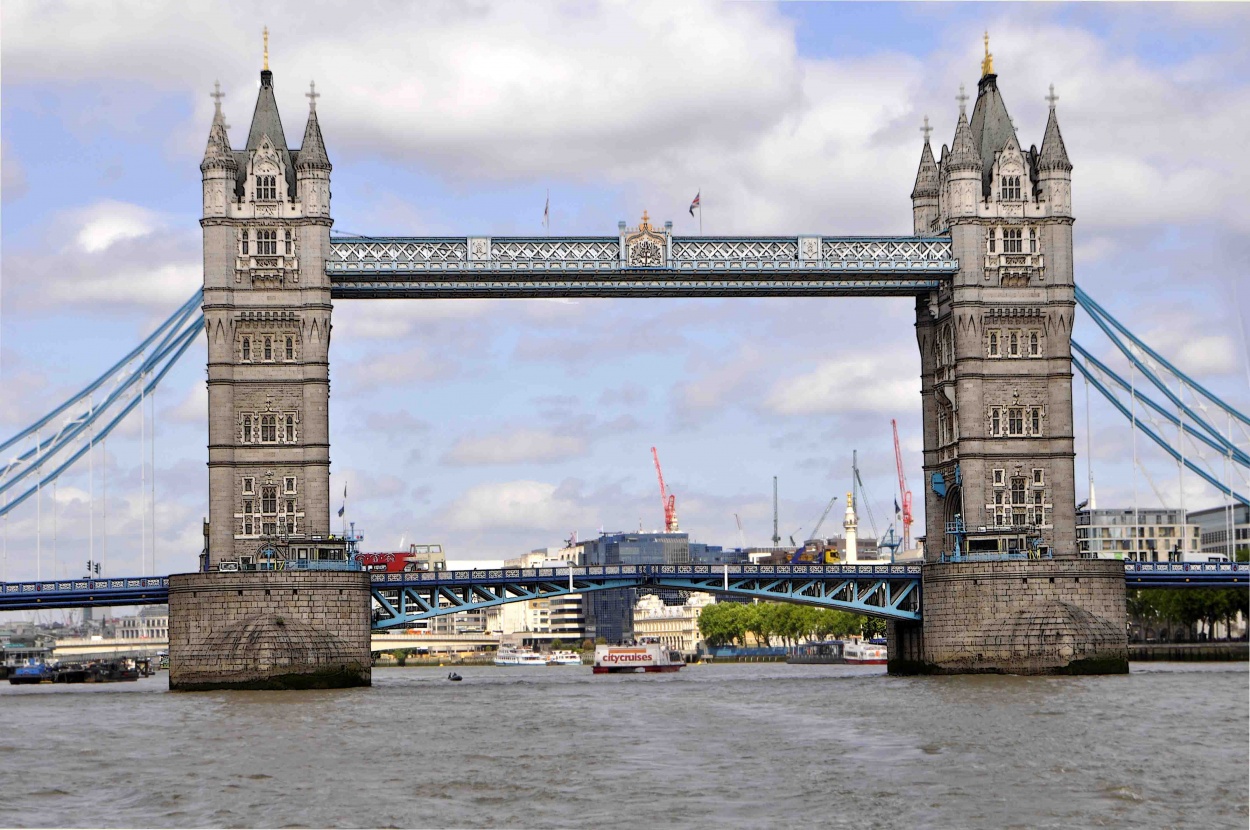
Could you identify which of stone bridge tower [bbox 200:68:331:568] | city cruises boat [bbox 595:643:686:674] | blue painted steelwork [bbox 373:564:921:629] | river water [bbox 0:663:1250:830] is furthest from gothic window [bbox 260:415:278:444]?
city cruises boat [bbox 595:643:686:674]

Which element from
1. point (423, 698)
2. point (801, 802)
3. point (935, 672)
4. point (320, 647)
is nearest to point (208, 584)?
point (320, 647)

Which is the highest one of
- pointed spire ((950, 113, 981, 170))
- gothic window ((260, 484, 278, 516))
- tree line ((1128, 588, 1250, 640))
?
pointed spire ((950, 113, 981, 170))

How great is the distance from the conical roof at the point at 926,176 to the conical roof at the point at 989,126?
328cm

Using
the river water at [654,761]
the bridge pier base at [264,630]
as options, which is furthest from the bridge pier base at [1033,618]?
the bridge pier base at [264,630]

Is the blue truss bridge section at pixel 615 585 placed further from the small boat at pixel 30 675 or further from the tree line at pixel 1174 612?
the small boat at pixel 30 675

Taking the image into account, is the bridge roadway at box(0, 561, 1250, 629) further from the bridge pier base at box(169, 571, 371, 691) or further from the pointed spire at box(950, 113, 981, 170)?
the pointed spire at box(950, 113, 981, 170)

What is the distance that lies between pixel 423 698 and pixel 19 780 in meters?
39.0

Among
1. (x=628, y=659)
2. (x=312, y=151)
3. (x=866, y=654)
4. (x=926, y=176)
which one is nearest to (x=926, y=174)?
(x=926, y=176)

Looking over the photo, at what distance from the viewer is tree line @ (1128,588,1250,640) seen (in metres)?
87.9

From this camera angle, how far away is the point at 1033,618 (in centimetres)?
9662

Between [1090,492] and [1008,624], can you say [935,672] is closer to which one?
[1008,624]

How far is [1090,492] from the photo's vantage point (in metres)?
104

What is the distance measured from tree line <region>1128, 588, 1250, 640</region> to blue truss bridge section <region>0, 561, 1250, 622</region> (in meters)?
1.77

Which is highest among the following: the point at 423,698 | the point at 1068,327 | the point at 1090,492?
the point at 1068,327
